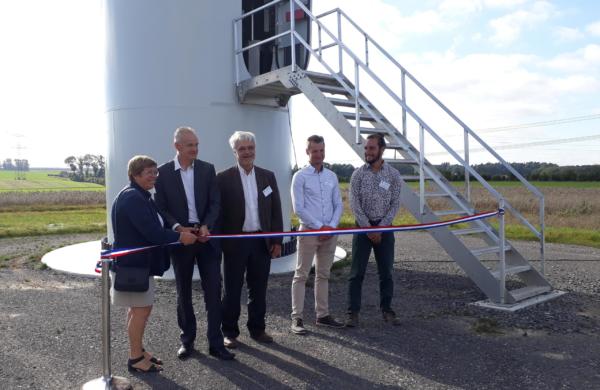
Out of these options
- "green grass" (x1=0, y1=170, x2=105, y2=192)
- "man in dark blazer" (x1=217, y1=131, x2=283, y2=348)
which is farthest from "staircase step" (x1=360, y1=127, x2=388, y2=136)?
"green grass" (x1=0, y1=170, x2=105, y2=192)

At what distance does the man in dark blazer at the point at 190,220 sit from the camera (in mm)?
4746

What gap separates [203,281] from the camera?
15.9ft

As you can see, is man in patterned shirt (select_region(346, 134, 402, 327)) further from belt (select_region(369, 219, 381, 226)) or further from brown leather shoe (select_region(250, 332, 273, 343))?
brown leather shoe (select_region(250, 332, 273, 343))

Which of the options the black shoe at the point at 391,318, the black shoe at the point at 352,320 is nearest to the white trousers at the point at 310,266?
the black shoe at the point at 352,320

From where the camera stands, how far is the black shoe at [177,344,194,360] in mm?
4739

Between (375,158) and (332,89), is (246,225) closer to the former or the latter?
(375,158)

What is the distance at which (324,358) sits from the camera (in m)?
4.70

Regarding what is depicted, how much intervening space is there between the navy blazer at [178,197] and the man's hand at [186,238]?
253mm

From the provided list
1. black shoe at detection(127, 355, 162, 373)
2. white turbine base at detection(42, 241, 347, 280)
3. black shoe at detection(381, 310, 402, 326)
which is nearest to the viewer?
black shoe at detection(127, 355, 162, 373)

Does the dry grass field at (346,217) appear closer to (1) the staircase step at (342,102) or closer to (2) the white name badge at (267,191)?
(1) the staircase step at (342,102)

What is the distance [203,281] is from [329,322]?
60.2 inches

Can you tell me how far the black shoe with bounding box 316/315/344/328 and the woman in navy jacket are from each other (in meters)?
1.86

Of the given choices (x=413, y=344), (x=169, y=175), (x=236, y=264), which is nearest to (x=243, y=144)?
(x=169, y=175)

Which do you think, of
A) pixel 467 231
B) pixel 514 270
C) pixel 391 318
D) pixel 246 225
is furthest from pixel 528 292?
pixel 246 225
